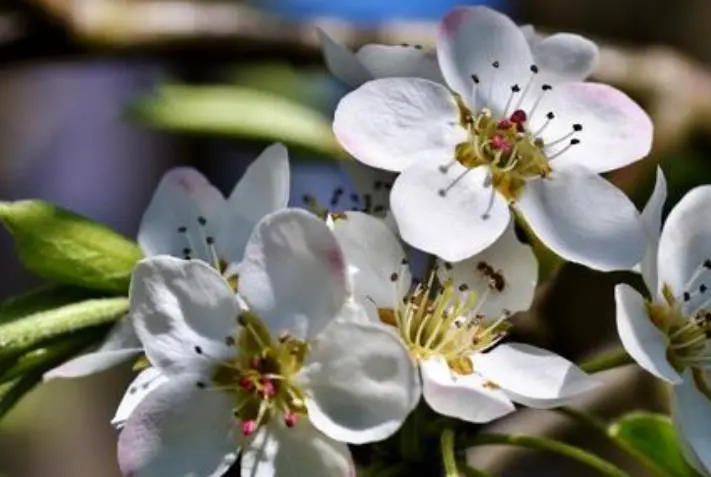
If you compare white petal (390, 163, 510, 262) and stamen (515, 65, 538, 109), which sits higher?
stamen (515, 65, 538, 109)

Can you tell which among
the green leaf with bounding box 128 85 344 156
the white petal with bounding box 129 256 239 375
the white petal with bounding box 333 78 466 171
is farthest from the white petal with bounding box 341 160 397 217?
the green leaf with bounding box 128 85 344 156

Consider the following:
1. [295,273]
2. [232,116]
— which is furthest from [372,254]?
[232,116]

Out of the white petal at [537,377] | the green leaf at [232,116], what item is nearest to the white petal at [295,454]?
the white petal at [537,377]

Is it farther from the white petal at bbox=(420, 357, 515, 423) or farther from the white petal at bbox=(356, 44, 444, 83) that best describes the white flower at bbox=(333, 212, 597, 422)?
the white petal at bbox=(356, 44, 444, 83)

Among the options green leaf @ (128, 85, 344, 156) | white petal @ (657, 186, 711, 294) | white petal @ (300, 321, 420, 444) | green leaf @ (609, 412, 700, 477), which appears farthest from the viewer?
green leaf @ (128, 85, 344, 156)

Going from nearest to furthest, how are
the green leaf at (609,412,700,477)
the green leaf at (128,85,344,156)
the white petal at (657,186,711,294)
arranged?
the white petal at (657,186,711,294) → the green leaf at (609,412,700,477) → the green leaf at (128,85,344,156)

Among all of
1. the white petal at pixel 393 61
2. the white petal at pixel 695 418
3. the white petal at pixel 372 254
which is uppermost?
the white petal at pixel 393 61

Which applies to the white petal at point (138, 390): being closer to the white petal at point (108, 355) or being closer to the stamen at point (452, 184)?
the white petal at point (108, 355)

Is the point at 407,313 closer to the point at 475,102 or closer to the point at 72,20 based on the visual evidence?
the point at 475,102
